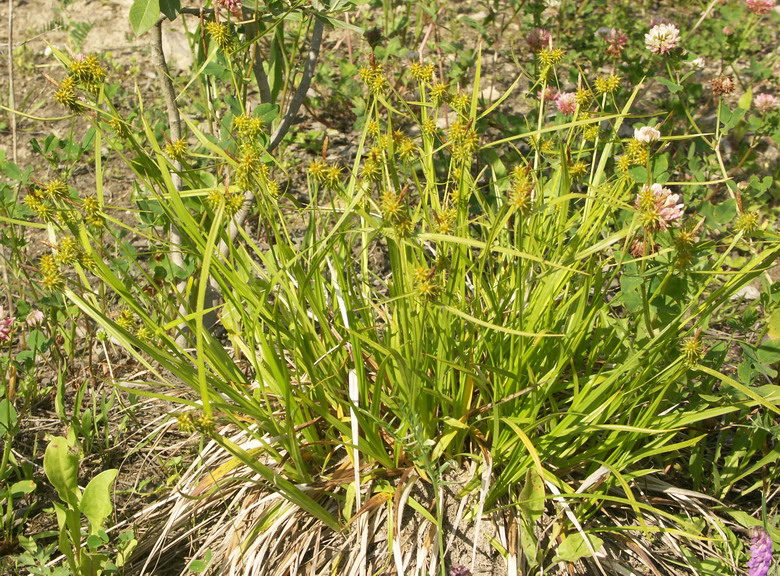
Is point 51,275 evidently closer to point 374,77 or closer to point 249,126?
point 249,126

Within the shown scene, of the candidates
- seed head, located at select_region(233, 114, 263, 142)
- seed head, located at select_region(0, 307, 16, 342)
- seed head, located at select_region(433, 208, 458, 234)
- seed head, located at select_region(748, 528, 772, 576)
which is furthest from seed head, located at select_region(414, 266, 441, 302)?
seed head, located at select_region(0, 307, 16, 342)

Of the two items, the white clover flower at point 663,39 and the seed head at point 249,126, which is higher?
the seed head at point 249,126

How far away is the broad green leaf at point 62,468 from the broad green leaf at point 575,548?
114cm

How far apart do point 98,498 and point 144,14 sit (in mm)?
1199

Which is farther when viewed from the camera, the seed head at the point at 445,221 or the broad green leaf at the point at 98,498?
the broad green leaf at the point at 98,498

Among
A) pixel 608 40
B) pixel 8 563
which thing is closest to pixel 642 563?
pixel 8 563

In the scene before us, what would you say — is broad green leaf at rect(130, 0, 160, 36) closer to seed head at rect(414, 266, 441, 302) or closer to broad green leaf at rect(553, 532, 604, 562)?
seed head at rect(414, 266, 441, 302)

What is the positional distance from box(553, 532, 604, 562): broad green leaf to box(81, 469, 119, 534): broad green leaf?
106 centimetres

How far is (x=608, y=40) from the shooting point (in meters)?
3.30

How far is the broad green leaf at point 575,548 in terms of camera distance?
1646 mm

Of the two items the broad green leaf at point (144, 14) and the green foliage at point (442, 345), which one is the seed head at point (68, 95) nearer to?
the green foliage at point (442, 345)

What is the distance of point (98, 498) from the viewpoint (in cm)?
174

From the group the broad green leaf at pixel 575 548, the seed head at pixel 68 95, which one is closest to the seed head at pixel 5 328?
the seed head at pixel 68 95

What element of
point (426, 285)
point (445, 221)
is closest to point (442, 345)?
point (445, 221)
